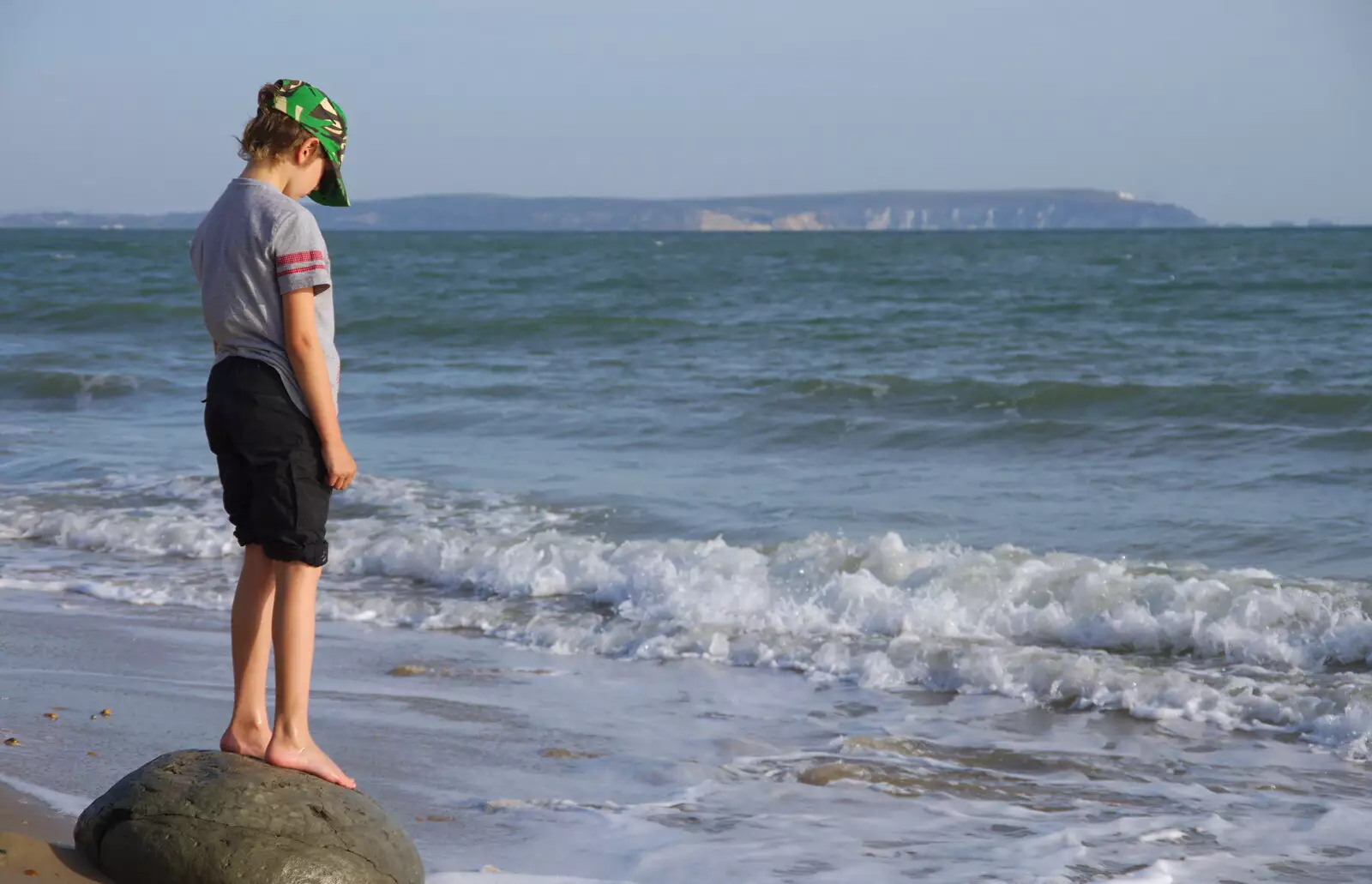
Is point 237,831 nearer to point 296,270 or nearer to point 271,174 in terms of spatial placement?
point 296,270

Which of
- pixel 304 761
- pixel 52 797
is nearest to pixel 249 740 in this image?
pixel 304 761

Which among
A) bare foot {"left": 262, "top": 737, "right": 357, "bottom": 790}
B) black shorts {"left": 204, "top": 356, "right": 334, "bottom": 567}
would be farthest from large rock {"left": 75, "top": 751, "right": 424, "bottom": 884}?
black shorts {"left": 204, "top": 356, "right": 334, "bottom": 567}

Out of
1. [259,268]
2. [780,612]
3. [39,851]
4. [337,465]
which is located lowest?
[780,612]

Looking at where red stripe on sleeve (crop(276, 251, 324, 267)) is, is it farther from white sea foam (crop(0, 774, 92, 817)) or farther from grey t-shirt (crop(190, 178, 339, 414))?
white sea foam (crop(0, 774, 92, 817))

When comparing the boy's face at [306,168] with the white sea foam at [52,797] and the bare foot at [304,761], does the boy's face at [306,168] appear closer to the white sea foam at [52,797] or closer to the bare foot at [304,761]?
the bare foot at [304,761]

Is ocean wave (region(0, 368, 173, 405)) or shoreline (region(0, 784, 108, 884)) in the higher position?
shoreline (region(0, 784, 108, 884))

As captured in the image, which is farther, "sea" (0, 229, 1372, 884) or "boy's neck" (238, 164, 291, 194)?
"sea" (0, 229, 1372, 884)

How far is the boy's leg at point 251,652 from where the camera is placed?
333cm

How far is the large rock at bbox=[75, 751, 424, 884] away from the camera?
120 inches

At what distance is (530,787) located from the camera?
425 cm

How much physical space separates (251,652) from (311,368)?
0.77 m

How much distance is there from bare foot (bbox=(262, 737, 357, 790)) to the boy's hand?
2.22 feet

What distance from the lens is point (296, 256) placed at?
3.11 m

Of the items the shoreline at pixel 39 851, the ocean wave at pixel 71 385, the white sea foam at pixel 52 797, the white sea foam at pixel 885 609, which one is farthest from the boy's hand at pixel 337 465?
the ocean wave at pixel 71 385
